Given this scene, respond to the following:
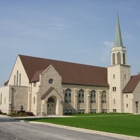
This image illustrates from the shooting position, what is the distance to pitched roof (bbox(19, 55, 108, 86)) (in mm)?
46419

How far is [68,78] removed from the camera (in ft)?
158

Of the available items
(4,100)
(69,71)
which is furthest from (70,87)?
(4,100)

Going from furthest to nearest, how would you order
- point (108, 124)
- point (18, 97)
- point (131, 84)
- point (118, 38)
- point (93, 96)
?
point (118, 38)
point (131, 84)
point (93, 96)
point (18, 97)
point (108, 124)

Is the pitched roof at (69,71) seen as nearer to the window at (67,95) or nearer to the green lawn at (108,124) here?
the window at (67,95)

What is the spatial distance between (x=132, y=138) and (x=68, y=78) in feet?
111

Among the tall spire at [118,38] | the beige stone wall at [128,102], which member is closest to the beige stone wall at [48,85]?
the beige stone wall at [128,102]

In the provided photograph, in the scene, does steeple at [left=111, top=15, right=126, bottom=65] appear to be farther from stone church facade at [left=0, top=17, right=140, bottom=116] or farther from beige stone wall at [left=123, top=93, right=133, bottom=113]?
beige stone wall at [left=123, top=93, right=133, bottom=113]

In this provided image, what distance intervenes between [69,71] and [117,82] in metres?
12.0

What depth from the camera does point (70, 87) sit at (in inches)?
1870

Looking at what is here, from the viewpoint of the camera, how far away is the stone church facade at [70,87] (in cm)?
4219

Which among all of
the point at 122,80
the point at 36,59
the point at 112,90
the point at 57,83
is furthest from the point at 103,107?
the point at 36,59

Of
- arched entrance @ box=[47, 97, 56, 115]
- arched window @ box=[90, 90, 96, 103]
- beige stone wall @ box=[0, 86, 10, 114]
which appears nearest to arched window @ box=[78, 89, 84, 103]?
arched window @ box=[90, 90, 96, 103]

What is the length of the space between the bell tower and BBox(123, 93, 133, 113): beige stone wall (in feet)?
3.02

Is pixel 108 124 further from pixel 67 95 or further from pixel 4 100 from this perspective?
pixel 4 100
